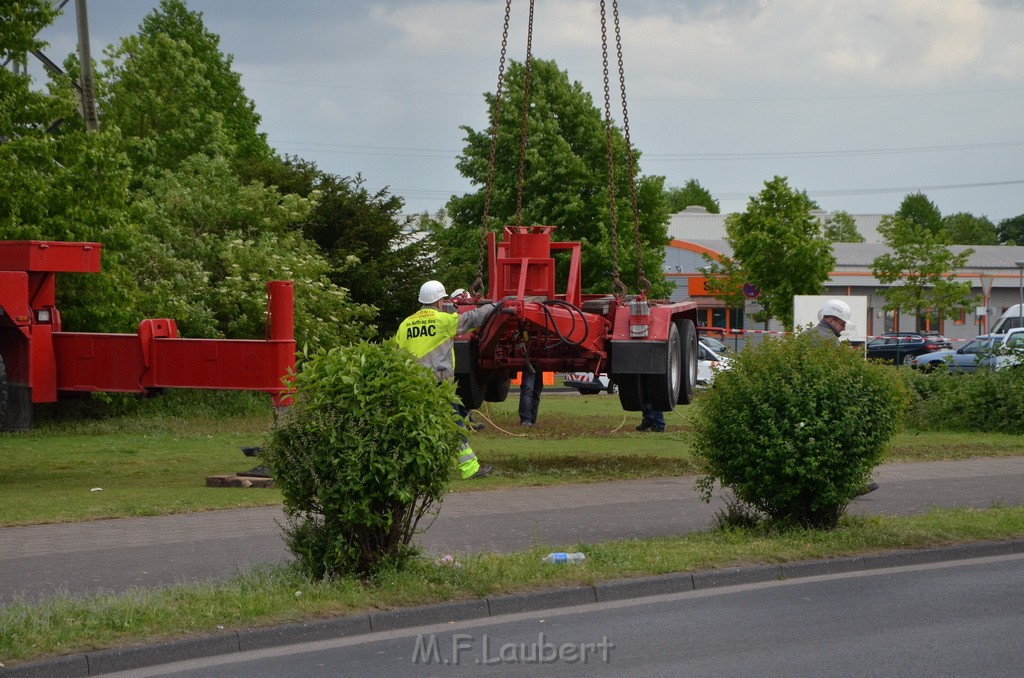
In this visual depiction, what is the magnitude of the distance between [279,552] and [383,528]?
173 centimetres

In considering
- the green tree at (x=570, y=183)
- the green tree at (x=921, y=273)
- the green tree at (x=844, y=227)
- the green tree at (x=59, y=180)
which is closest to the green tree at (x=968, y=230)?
the green tree at (x=844, y=227)

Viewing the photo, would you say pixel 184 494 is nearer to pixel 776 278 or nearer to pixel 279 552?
pixel 279 552

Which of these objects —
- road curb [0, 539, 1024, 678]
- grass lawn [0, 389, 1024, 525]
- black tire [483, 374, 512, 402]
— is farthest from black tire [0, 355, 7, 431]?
road curb [0, 539, 1024, 678]

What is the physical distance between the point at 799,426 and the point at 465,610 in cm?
322

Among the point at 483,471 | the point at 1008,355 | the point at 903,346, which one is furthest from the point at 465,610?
the point at 903,346

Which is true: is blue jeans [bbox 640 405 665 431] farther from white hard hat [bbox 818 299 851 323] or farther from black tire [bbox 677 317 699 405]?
white hard hat [bbox 818 299 851 323]

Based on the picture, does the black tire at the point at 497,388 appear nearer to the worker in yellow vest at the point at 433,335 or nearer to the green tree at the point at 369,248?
the worker in yellow vest at the point at 433,335

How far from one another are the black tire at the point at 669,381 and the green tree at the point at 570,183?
1331 inches

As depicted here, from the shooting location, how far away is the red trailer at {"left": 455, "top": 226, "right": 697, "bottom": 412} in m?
13.5

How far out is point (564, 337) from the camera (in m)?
13.4

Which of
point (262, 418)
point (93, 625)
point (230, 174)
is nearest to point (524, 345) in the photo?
point (93, 625)

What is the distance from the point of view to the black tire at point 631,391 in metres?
13.8

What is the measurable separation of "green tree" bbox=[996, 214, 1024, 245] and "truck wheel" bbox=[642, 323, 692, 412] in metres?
154

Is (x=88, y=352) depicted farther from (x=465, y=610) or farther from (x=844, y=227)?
(x=844, y=227)
